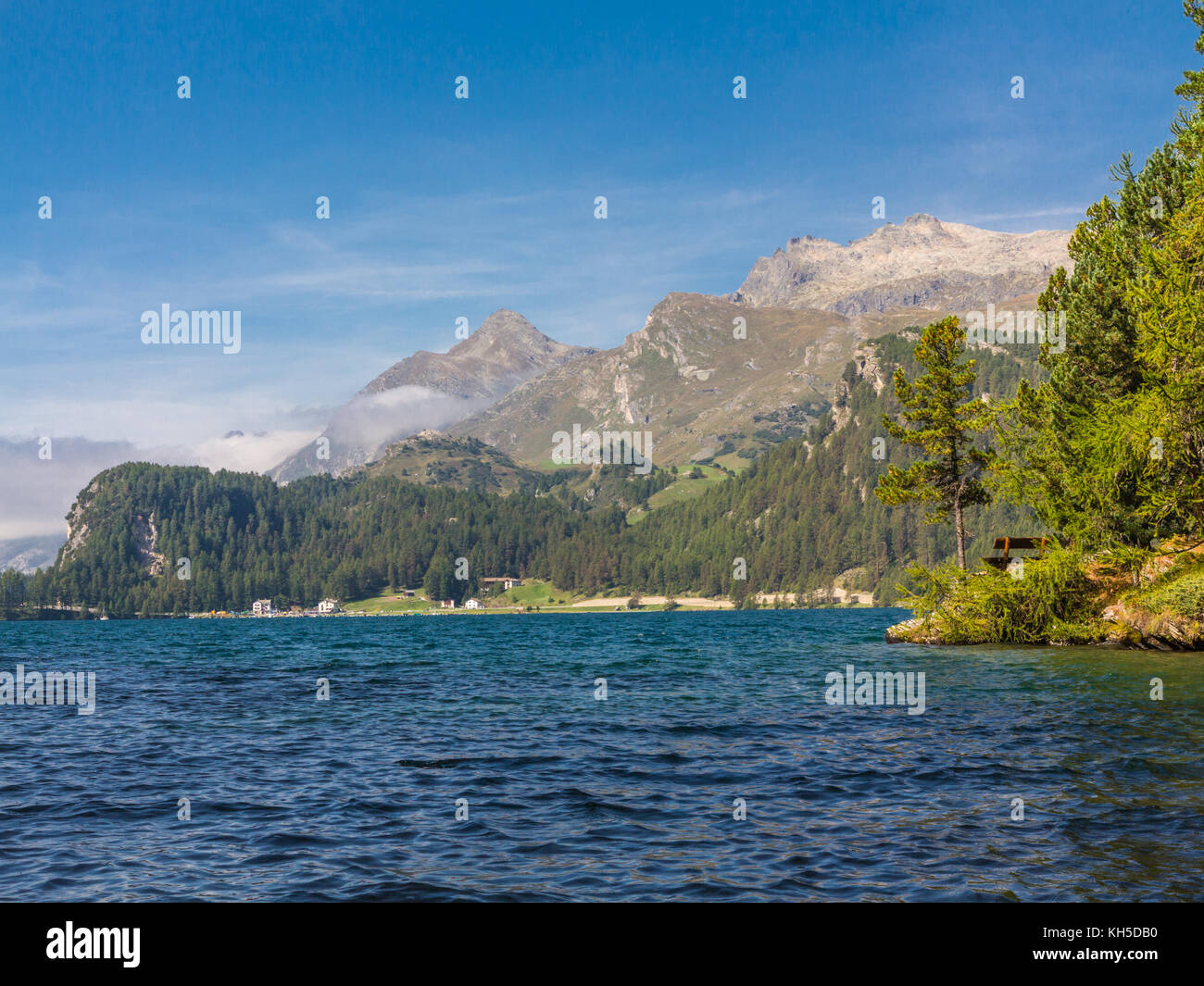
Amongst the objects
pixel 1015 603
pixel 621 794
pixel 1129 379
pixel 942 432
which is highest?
pixel 1129 379

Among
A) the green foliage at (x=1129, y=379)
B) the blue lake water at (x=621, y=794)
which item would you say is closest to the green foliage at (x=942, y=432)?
the green foliage at (x=1129, y=379)

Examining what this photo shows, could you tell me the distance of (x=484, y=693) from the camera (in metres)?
44.6

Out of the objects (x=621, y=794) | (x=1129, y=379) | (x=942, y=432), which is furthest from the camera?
(x=942, y=432)

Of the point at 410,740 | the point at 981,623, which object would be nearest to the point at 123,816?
the point at 410,740

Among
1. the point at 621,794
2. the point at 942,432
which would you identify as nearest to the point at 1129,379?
the point at 942,432

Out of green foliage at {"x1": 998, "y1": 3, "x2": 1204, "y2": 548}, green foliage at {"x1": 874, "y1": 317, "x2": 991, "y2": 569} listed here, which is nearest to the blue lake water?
green foliage at {"x1": 998, "y1": 3, "x2": 1204, "y2": 548}

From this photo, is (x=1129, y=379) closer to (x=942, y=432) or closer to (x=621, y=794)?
(x=942, y=432)

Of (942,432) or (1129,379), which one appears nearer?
(1129,379)

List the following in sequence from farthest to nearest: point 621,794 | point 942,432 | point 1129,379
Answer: point 942,432
point 1129,379
point 621,794

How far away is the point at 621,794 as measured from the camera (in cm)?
2134

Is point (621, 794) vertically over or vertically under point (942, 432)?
under

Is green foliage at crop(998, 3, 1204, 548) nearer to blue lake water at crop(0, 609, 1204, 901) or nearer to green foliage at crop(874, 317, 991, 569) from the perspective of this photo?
green foliage at crop(874, 317, 991, 569)

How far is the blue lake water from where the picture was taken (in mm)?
14844
